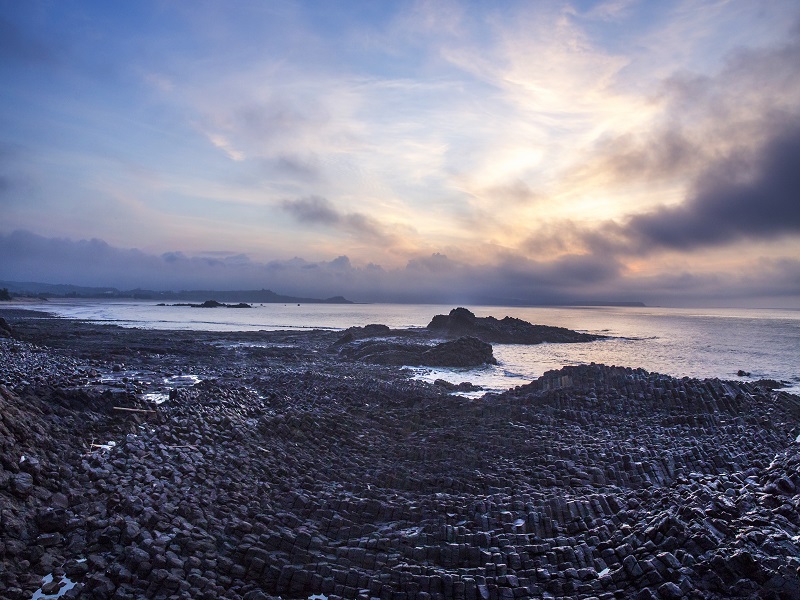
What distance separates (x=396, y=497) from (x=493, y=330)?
56990 mm

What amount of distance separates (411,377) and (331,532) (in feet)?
74.8

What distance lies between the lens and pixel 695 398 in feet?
63.6

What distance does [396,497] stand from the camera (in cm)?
1066

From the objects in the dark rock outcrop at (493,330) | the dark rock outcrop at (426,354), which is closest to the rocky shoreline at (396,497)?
the dark rock outcrop at (426,354)

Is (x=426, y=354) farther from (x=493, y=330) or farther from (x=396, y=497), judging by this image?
(x=396, y=497)

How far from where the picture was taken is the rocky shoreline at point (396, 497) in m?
7.25

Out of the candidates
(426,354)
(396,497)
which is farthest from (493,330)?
(396,497)

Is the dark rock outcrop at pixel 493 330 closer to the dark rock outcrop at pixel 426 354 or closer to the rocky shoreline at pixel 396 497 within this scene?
the dark rock outcrop at pixel 426 354

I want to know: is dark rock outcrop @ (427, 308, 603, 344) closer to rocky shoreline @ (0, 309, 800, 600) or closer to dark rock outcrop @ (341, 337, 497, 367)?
dark rock outcrop @ (341, 337, 497, 367)

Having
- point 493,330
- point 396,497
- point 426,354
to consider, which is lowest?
point 396,497

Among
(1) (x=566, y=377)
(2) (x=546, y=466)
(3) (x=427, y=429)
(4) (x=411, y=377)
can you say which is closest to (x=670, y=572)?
(2) (x=546, y=466)

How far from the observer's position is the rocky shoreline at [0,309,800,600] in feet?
23.8

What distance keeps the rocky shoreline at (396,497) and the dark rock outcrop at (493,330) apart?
1776 inches

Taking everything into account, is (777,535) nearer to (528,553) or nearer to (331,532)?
(528,553)
